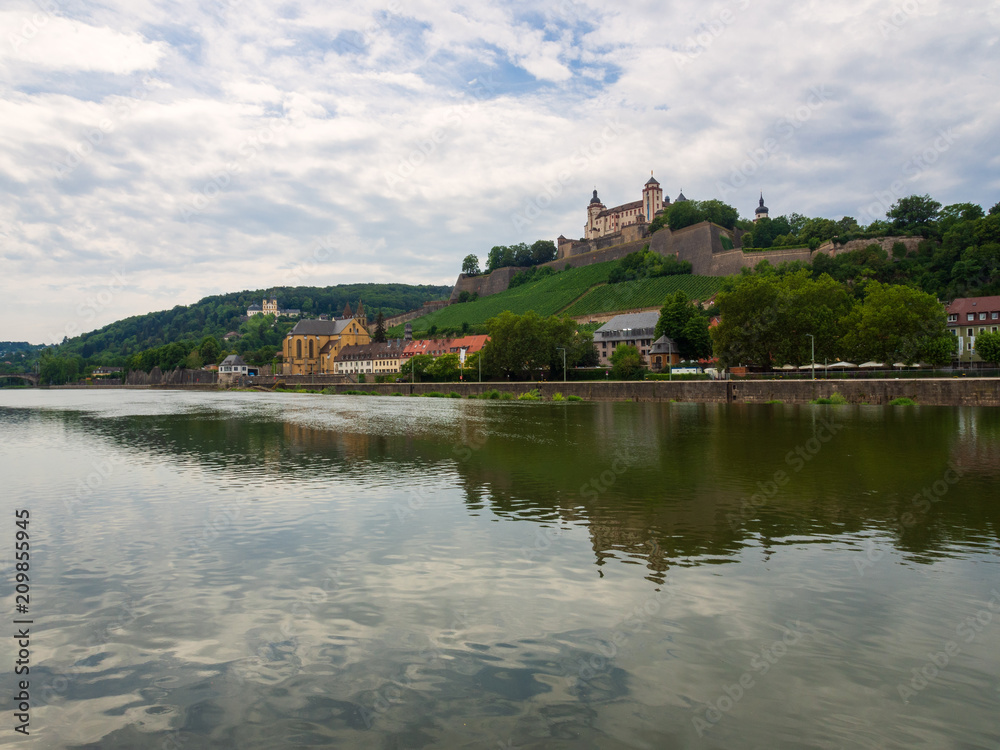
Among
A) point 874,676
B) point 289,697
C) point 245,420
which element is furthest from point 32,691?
point 245,420

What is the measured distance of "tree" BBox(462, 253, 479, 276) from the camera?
598 ft

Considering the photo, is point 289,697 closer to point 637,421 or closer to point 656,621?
point 656,621

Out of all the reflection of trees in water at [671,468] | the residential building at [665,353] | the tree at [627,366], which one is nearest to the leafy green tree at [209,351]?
the residential building at [665,353]

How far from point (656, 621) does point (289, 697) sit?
4.29 meters

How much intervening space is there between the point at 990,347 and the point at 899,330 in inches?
555

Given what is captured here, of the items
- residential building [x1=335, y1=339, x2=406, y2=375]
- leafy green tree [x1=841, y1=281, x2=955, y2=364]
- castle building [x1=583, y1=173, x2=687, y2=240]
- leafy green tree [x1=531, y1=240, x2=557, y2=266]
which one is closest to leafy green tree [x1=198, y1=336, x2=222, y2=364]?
residential building [x1=335, y1=339, x2=406, y2=375]

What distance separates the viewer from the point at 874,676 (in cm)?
652

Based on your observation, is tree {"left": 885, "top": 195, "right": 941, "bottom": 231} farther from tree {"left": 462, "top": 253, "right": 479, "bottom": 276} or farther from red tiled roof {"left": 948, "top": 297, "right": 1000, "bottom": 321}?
tree {"left": 462, "top": 253, "right": 479, "bottom": 276}

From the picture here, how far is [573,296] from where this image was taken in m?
139

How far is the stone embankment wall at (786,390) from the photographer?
4684 cm

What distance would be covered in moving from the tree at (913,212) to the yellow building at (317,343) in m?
116

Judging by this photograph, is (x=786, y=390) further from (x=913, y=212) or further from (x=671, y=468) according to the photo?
(x=913, y=212)

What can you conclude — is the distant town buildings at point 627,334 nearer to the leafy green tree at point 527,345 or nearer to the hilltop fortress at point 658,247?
the leafy green tree at point 527,345

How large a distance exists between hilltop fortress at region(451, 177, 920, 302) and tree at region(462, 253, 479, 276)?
2.64 meters
